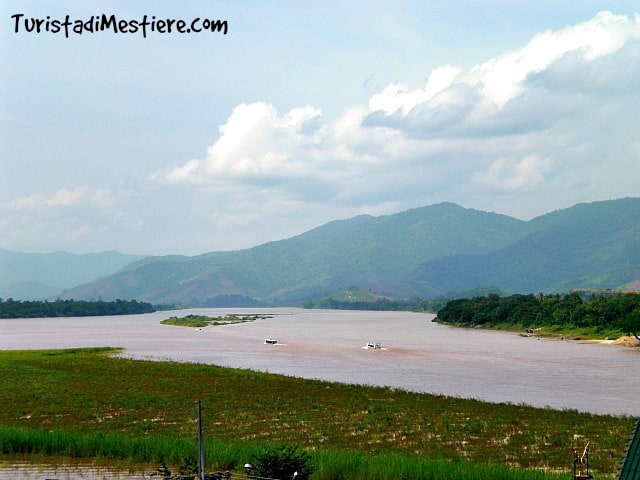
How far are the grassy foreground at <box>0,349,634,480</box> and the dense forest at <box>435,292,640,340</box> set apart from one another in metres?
60.1

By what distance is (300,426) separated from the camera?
28.2 m

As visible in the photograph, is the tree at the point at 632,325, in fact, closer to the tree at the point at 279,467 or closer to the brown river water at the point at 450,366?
the brown river water at the point at 450,366

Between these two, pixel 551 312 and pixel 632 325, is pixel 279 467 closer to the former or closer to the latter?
pixel 632 325

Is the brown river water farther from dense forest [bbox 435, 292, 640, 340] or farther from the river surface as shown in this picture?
dense forest [bbox 435, 292, 640, 340]

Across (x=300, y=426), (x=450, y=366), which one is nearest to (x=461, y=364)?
(x=450, y=366)

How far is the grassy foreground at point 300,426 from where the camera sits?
2070 cm

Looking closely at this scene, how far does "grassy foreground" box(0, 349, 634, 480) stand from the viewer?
67.9 feet

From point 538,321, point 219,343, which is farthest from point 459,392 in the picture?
point 538,321

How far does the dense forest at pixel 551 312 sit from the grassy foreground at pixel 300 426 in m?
Result: 60.1

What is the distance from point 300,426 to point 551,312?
98.8m

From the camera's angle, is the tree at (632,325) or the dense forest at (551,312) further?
the dense forest at (551,312)

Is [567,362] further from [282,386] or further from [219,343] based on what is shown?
[219,343]

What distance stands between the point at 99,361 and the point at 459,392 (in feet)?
95.1

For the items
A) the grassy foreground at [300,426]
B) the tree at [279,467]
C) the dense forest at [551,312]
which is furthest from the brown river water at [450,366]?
the dense forest at [551,312]
